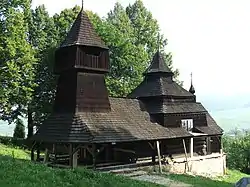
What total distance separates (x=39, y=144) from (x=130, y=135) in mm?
6271

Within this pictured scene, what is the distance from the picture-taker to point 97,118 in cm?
2511

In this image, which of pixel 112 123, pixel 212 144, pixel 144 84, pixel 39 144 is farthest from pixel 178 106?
pixel 39 144

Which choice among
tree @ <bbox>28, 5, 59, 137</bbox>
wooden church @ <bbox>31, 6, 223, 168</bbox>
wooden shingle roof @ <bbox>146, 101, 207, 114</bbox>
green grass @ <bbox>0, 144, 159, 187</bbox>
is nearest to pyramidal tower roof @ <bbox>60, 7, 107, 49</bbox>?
wooden church @ <bbox>31, 6, 223, 168</bbox>

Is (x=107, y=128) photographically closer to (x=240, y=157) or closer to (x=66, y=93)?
(x=66, y=93)

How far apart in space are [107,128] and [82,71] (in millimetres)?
4243

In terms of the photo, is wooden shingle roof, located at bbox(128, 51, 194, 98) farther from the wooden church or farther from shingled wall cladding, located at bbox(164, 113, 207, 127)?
shingled wall cladding, located at bbox(164, 113, 207, 127)

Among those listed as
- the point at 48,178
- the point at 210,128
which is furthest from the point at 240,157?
the point at 48,178

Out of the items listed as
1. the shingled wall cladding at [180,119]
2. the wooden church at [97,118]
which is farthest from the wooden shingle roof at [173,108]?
the shingled wall cladding at [180,119]

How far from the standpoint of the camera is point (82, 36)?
2641 centimetres

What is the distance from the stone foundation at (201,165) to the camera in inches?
1137

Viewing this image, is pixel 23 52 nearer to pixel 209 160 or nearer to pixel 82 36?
pixel 82 36

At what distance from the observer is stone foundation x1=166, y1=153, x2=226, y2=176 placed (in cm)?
2888

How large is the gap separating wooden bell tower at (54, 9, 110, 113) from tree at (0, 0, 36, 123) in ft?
24.7

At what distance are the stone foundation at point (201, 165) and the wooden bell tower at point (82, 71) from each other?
673cm
